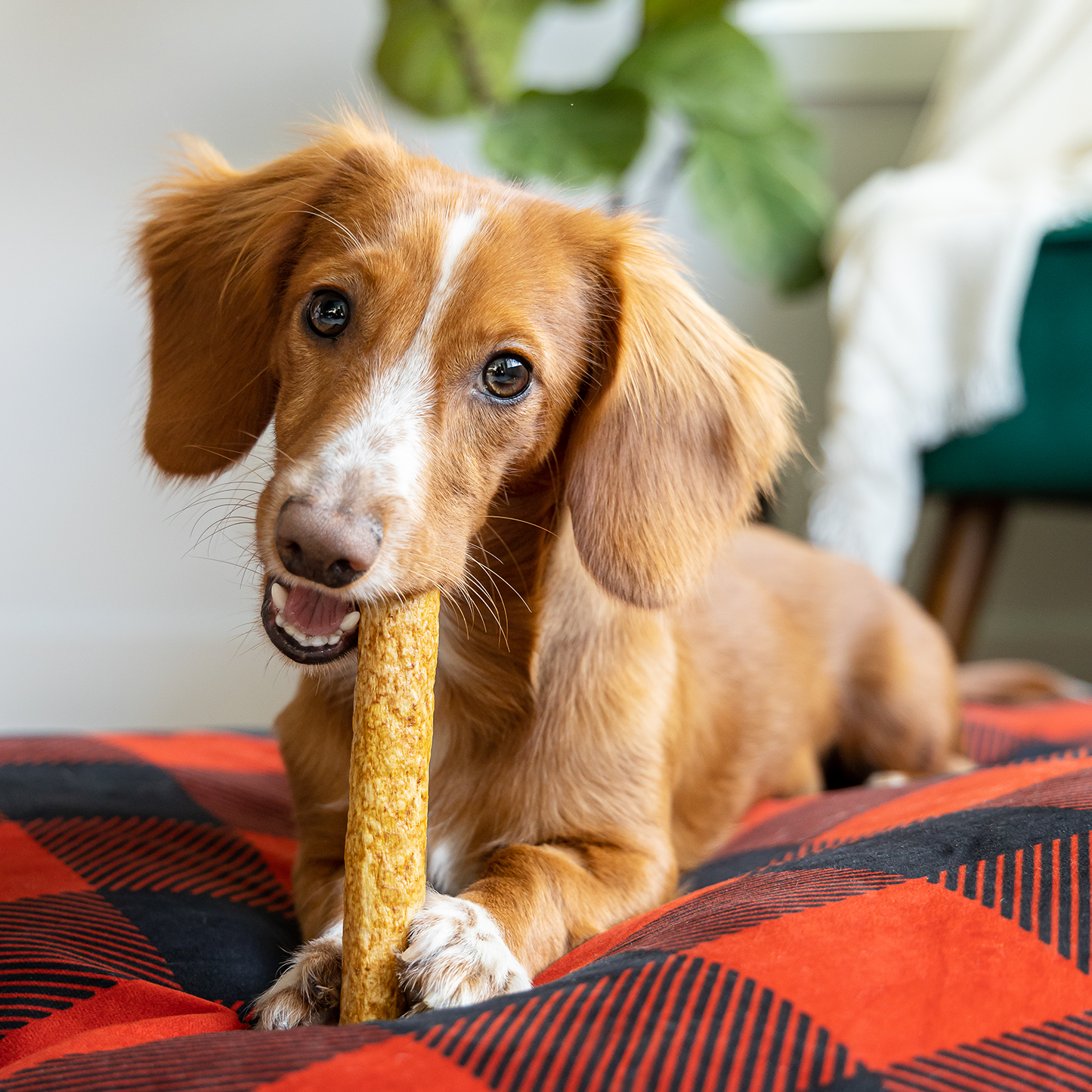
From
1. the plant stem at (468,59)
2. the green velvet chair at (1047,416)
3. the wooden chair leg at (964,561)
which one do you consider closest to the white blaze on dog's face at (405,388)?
the green velvet chair at (1047,416)

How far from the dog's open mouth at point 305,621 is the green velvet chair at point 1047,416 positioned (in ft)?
5.91

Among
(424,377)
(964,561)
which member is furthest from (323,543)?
(964,561)

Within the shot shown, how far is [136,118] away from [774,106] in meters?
1.81

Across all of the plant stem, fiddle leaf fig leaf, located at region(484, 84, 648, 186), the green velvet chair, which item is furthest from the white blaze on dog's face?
the plant stem

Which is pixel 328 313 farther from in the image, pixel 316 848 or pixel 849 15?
pixel 849 15

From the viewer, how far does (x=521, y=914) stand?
101 cm

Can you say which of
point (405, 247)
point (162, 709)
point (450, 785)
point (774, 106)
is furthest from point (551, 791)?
point (162, 709)

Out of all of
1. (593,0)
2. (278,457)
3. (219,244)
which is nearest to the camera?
(278,457)

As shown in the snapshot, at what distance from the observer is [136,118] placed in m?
3.22

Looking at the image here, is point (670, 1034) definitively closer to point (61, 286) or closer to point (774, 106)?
point (774, 106)

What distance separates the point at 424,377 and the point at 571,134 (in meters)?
1.62

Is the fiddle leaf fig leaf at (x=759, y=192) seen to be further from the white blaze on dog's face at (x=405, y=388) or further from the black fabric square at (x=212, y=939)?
the black fabric square at (x=212, y=939)

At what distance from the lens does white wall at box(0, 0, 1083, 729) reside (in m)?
3.18

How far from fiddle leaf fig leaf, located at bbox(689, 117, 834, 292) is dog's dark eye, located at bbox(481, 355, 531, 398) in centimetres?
166
